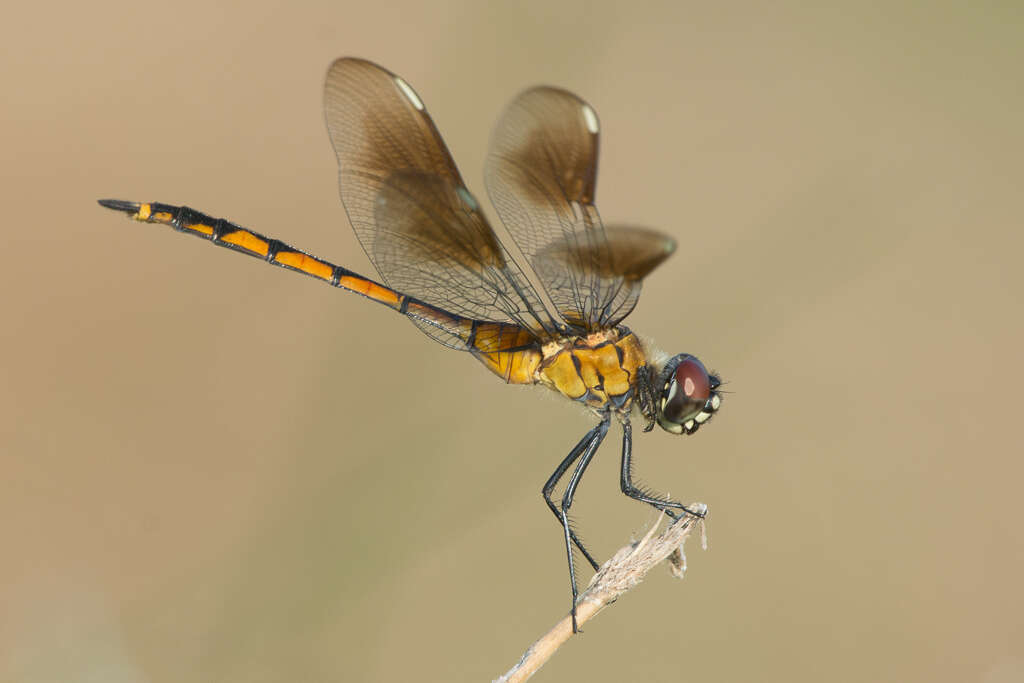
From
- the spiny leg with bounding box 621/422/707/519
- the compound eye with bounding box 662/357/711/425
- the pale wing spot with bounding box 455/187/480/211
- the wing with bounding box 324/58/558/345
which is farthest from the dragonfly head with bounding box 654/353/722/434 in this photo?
the pale wing spot with bounding box 455/187/480/211

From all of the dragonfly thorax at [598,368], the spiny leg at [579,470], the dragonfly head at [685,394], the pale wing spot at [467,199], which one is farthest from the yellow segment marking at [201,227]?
the dragonfly head at [685,394]

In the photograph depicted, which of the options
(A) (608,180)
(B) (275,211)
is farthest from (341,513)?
(A) (608,180)

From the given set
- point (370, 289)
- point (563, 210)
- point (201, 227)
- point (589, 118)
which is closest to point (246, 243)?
point (201, 227)

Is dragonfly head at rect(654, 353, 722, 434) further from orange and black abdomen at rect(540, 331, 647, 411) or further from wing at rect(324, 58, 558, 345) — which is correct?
wing at rect(324, 58, 558, 345)

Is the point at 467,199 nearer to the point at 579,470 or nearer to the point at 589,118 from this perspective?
the point at 589,118

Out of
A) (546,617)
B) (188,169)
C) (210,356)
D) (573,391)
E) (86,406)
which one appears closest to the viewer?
(573,391)

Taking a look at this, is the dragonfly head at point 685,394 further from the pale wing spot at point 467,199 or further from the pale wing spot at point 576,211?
the pale wing spot at point 467,199

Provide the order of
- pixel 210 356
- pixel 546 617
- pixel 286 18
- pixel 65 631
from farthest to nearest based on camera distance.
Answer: pixel 286 18 < pixel 210 356 < pixel 546 617 < pixel 65 631

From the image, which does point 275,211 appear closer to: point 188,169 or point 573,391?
point 188,169
